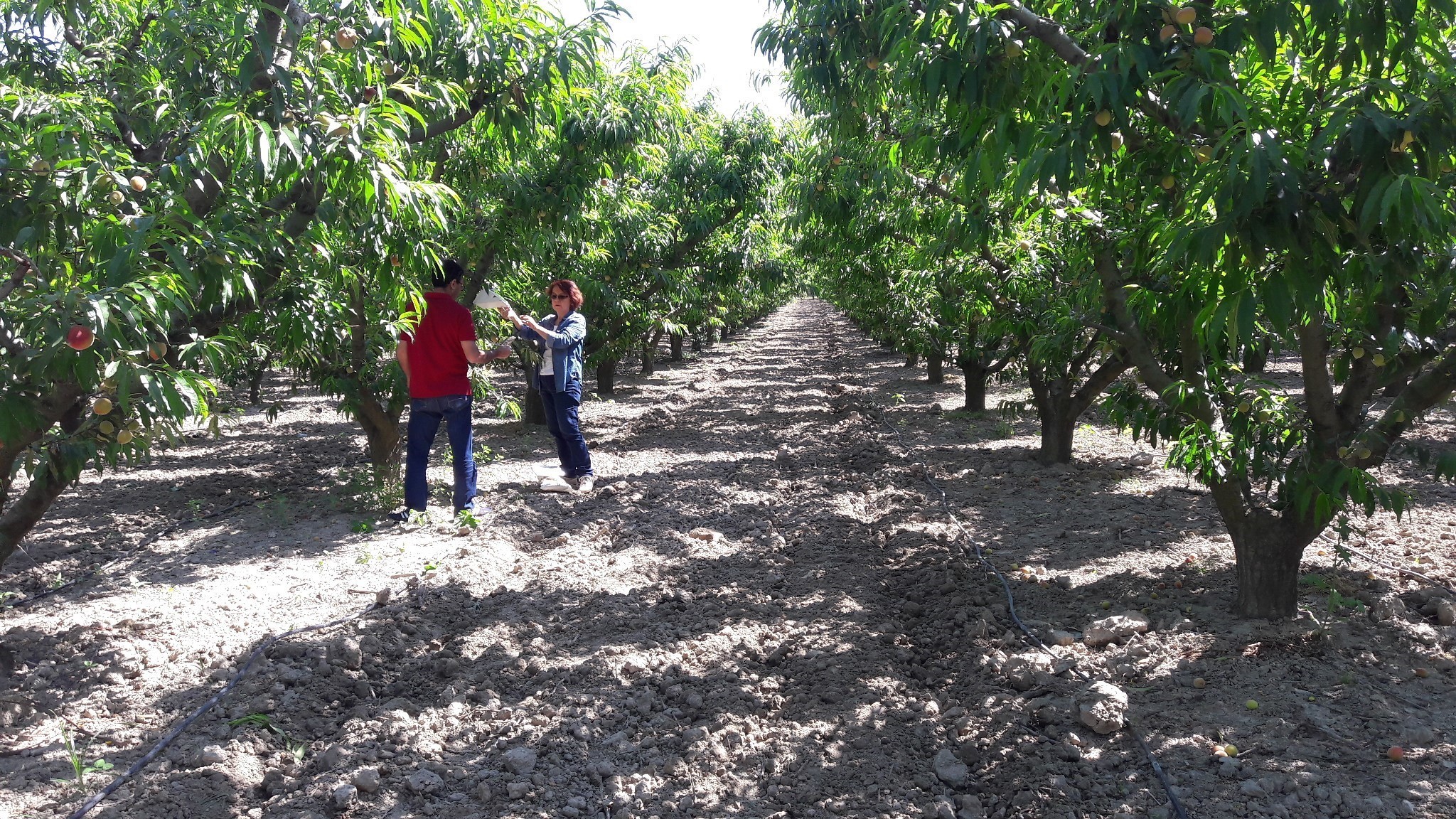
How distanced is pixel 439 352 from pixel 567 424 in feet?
4.72

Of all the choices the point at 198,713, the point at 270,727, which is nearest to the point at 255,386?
the point at 198,713

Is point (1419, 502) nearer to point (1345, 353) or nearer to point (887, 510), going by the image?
point (1345, 353)

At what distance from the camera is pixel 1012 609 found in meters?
4.07

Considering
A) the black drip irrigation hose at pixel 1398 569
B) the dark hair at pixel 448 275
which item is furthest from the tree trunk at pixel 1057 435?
the dark hair at pixel 448 275

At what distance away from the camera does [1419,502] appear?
A: 600 centimetres

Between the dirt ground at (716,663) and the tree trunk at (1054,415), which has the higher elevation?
the tree trunk at (1054,415)

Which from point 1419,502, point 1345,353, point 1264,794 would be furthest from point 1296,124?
point 1419,502

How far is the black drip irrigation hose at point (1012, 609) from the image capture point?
2622 millimetres

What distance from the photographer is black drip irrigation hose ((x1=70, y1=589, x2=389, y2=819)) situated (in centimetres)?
260

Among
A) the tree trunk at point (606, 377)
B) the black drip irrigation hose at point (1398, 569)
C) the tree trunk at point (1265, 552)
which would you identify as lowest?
the black drip irrigation hose at point (1398, 569)

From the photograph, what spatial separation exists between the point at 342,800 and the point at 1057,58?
3.23 meters

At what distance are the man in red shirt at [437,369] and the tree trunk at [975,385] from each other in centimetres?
722

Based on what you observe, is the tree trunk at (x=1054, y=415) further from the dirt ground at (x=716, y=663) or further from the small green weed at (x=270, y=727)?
the small green weed at (x=270, y=727)

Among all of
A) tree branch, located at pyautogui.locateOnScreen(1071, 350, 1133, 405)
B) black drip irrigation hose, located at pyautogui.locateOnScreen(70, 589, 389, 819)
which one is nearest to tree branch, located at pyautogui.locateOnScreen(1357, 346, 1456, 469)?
tree branch, located at pyautogui.locateOnScreen(1071, 350, 1133, 405)
